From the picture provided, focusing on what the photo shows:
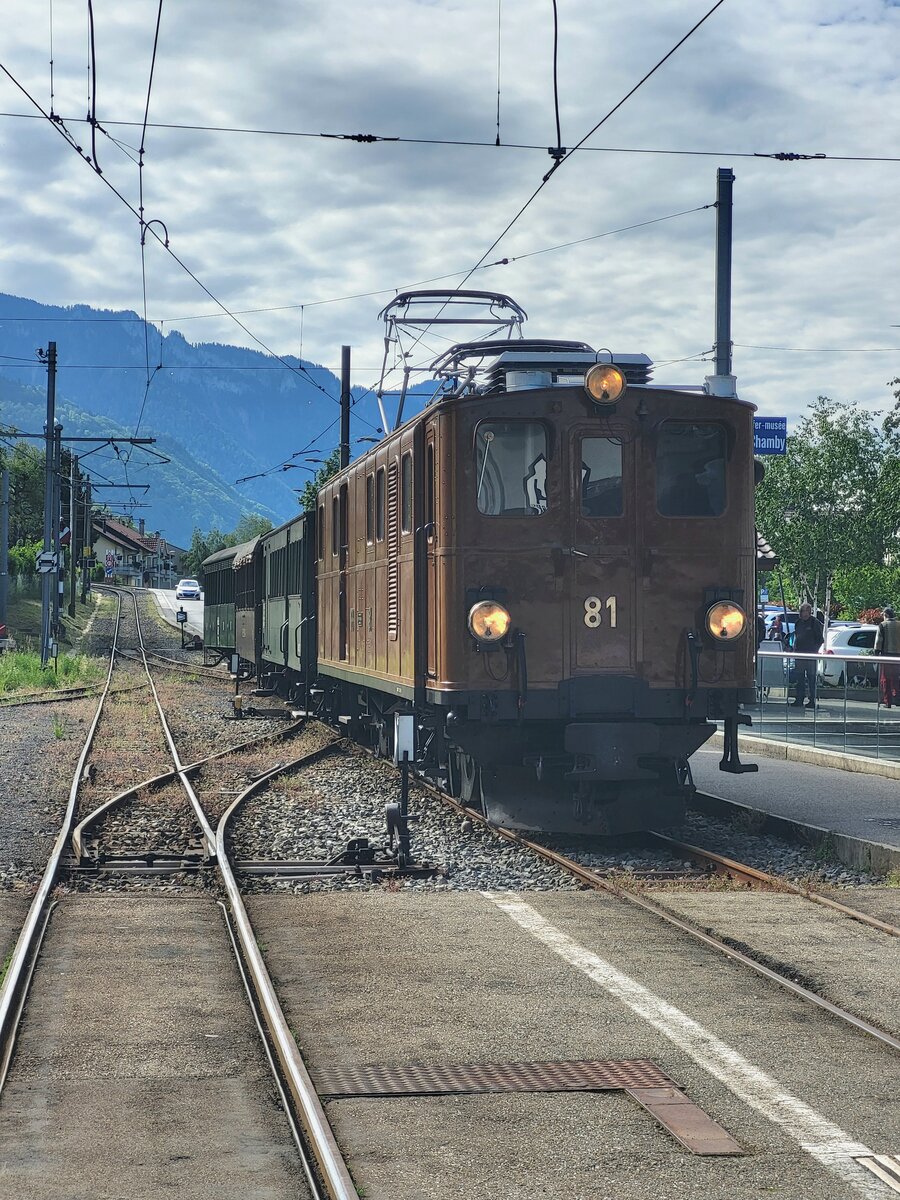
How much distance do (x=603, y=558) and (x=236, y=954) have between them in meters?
4.78

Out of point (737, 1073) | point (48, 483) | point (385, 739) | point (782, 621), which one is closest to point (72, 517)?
point (48, 483)

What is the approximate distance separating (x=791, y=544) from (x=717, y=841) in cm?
4456

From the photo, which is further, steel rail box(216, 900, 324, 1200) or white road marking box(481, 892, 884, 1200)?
white road marking box(481, 892, 884, 1200)

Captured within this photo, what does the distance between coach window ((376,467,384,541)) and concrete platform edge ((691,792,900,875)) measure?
384 centimetres

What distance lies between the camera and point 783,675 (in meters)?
18.2

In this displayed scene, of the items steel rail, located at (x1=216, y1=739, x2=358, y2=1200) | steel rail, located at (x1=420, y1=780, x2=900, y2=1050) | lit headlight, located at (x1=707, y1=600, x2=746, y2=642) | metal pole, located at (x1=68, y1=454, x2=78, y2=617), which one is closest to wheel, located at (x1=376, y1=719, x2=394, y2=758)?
steel rail, located at (x1=420, y1=780, x2=900, y2=1050)

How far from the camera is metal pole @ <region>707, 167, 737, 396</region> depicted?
645 inches

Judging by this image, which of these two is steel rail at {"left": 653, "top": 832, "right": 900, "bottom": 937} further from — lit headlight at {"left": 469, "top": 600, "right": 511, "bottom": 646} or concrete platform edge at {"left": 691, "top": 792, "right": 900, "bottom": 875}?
lit headlight at {"left": 469, "top": 600, "right": 511, "bottom": 646}

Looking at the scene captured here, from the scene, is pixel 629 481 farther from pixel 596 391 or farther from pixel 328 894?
pixel 328 894

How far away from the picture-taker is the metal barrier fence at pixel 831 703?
15.3m

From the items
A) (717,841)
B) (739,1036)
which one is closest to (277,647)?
(717,841)

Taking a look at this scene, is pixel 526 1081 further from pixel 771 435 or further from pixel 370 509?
pixel 771 435

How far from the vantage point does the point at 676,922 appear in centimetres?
837

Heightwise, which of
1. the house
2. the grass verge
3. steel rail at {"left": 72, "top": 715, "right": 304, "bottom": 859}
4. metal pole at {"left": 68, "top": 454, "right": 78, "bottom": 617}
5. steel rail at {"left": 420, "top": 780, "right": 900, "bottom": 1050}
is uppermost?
the house
